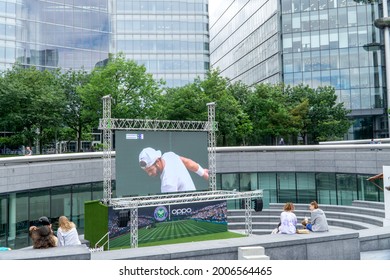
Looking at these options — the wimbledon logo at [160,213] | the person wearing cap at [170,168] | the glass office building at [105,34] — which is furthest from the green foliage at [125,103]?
the glass office building at [105,34]

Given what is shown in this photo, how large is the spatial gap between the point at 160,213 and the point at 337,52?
4699cm

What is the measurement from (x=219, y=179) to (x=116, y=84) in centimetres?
1290

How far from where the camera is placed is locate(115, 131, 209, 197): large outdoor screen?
2139 centimetres

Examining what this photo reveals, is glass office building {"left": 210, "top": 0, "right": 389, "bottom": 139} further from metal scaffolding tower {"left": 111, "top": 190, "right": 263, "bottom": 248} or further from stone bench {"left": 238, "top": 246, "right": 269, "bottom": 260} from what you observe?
stone bench {"left": 238, "top": 246, "right": 269, "bottom": 260}

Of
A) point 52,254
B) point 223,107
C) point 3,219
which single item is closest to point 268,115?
point 223,107

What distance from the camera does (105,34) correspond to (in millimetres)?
78812

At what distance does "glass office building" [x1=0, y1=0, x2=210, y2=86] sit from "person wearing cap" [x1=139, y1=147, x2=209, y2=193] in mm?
57856

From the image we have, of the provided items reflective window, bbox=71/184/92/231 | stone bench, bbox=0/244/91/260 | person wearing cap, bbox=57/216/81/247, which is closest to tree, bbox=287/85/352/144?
reflective window, bbox=71/184/92/231

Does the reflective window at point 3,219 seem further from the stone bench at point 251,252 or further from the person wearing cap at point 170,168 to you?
the stone bench at point 251,252

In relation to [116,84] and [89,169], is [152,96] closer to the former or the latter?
[116,84]

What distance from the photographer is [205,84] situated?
128 ft

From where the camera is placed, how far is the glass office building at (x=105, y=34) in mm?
71500

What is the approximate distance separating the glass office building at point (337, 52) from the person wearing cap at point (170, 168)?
42.7m

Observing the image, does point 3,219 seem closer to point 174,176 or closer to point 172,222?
point 172,222
